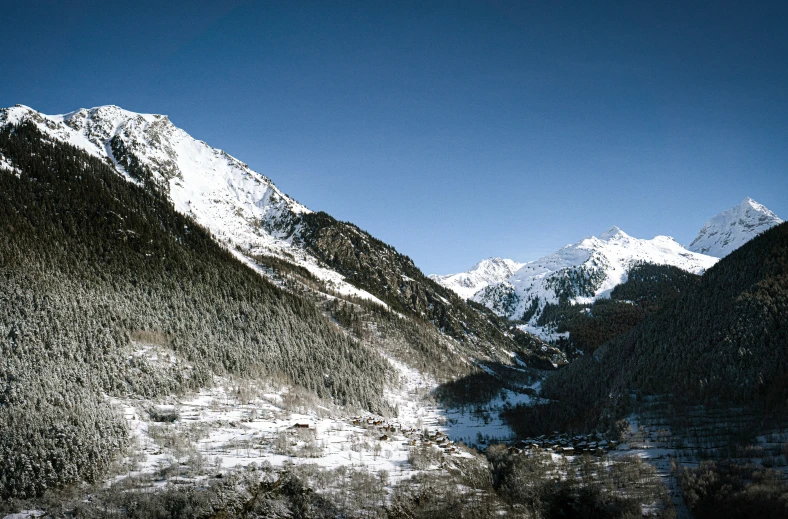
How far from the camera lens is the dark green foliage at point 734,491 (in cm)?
3158

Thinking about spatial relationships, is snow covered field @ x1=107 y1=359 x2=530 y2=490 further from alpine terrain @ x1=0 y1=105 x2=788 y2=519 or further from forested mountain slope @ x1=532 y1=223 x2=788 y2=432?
forested mountain slope @ x1=532 y1=223 x2=788 y2=432

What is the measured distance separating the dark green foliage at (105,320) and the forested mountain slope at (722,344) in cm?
4917

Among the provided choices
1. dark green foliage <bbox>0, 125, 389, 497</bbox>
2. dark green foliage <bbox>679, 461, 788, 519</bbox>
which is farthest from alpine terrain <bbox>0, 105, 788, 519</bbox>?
dark green foliage <bbox>0, 125, 389, 497</bbox>

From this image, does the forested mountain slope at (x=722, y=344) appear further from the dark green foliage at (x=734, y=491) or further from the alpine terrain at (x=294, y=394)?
the dark green foliage at (x=734, y=491)

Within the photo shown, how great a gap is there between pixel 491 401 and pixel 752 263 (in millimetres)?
59854

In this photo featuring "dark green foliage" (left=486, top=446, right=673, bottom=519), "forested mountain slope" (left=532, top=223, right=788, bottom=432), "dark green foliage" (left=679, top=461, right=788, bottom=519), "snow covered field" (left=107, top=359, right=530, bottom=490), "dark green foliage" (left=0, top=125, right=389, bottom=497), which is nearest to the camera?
"dark green foliage" (left=679, top=461, right=788, bottom=519)

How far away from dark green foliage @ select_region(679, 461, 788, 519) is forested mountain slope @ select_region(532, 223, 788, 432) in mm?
20197

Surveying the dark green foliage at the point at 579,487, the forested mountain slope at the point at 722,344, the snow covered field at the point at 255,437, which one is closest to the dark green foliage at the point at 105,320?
the snow covered field at the point at 255,437

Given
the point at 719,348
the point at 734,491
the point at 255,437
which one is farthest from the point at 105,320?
the point at 719,348

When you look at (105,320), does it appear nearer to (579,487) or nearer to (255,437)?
(255,437)

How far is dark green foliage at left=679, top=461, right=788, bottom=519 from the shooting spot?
31578 mm

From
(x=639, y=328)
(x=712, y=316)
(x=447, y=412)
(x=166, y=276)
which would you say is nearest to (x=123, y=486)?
(x=166, y=276)

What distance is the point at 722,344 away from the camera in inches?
2793

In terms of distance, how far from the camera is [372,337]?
373 ft
